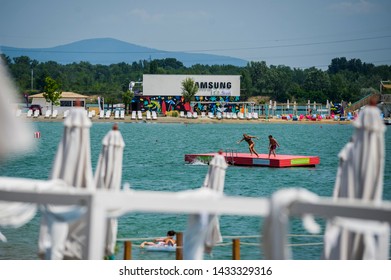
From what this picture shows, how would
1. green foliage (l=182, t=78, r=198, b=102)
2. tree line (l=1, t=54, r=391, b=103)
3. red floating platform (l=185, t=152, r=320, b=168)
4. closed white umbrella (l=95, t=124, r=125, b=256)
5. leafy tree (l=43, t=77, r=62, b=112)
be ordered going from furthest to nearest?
1. tree line (l=1, t=54, r=391, b=103)
2. leafy tree (l=43, t=77, r=62, b=112)
3. green foliage (l=182, t=78, r=198, b=102)
4. red floating platform (l=185, t=152, r=320, b=168)
5. closed white umbrella (l=95, t=124, r=125, b=256)

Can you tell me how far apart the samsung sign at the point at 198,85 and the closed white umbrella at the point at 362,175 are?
4567 inches

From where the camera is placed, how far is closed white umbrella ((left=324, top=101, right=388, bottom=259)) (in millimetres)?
Answer: 7535

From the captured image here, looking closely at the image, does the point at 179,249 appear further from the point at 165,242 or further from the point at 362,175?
the point at 362,175

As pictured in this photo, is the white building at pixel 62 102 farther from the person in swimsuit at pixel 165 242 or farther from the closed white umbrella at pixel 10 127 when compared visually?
the closed white umbrella at pixel 10 127

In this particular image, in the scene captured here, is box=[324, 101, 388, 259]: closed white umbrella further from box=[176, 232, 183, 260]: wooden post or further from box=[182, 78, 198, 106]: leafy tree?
box=[182, 78, 198, 106]: leafy tree

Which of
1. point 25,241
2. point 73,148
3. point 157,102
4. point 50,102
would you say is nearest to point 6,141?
point 73,148

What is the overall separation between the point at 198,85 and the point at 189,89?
5484 mm

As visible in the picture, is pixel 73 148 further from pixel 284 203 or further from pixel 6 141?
pixel 6 141

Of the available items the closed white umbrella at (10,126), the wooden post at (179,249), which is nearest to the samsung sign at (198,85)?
the wooden post at (179,249)

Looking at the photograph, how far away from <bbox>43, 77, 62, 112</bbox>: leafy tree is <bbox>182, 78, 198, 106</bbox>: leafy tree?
19475mm

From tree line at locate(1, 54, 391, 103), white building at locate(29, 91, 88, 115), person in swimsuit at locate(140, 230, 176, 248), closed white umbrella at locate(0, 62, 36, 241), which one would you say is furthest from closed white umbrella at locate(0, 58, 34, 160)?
tree line at locate(1, 54, 391, 103)

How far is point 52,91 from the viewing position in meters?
128

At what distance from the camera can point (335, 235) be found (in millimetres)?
7578
